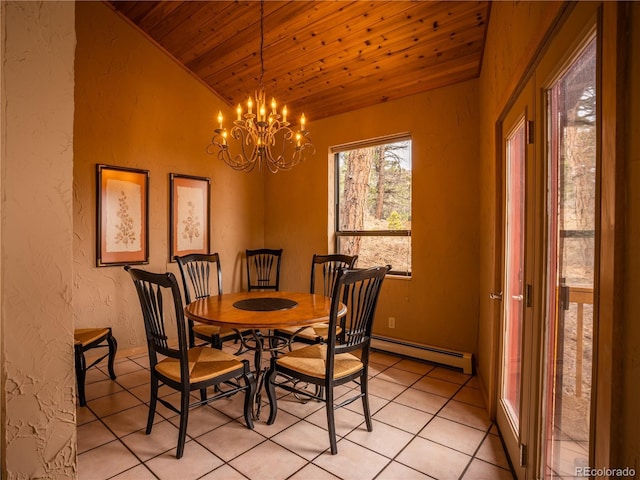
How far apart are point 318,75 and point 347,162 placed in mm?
1022

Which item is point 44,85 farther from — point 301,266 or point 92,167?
point 301,266

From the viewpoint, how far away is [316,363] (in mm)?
2195

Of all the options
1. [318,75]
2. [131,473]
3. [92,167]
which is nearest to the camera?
[131,473]

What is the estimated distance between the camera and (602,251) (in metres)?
0.88

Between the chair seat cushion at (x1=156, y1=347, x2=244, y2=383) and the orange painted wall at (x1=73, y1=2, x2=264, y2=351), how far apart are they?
5.36 ft

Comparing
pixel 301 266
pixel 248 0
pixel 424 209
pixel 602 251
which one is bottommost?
pixel 301 266

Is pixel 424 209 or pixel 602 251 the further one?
pixel 424 209

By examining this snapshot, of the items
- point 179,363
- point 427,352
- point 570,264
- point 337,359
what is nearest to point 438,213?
point 427,352

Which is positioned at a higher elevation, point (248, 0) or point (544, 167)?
point (248, 0)

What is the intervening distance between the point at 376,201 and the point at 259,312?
2.06m

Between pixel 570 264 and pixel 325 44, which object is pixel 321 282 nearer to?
pixel 325 44

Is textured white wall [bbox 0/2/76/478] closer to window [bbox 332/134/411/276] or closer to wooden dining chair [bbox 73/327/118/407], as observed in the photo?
wooden dining chair [bbox 73/327/118/407]

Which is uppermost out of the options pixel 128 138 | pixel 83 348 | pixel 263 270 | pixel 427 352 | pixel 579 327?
pixel 128 138

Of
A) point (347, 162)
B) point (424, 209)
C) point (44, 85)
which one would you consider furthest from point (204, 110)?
point (44, 85)
